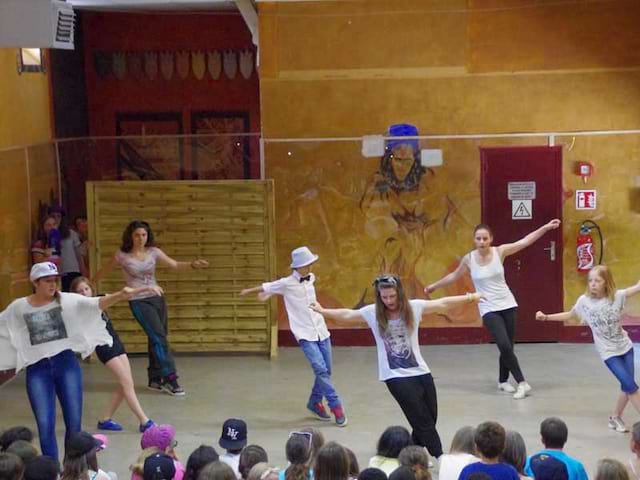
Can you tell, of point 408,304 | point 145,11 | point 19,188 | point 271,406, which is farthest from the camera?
point 145,11

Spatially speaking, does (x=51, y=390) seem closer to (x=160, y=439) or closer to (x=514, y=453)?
(x=160, y=439)

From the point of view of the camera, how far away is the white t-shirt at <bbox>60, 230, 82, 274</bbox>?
13.2 metres

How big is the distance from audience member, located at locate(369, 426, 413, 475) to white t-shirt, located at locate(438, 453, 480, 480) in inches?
10.0

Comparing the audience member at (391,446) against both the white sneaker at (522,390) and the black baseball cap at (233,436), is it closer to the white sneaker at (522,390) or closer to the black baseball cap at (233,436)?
the black baseball cap at (233,436)

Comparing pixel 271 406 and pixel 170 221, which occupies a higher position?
pixel 170 221

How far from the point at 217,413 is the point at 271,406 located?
54cm

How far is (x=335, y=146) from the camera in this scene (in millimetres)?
12891

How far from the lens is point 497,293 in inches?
422

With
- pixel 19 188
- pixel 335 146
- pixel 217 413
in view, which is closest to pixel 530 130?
pixel 335 146

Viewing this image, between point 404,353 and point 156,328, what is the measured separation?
378cm

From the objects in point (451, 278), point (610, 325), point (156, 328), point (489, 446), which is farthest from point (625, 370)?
point (156, 328)

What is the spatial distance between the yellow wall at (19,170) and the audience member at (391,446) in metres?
6.37

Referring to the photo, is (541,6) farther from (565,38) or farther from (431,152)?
(431,152)

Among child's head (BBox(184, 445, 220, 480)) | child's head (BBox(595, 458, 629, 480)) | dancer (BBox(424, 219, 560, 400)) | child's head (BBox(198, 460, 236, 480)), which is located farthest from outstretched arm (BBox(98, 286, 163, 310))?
child's head (BBox(595, 458, 629, 480))
